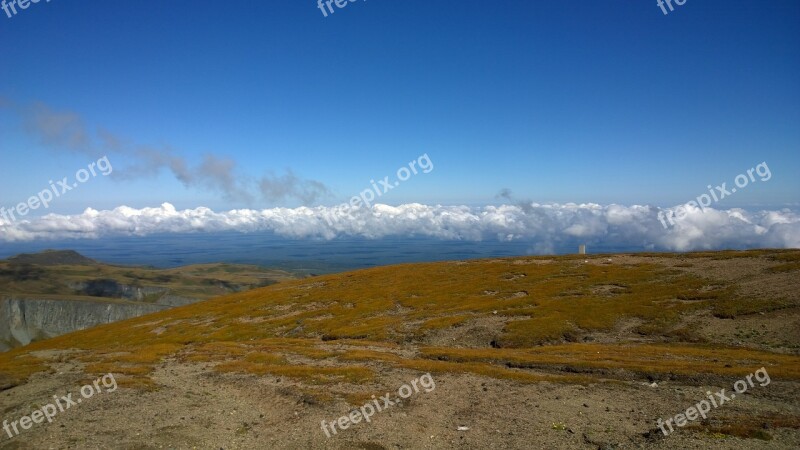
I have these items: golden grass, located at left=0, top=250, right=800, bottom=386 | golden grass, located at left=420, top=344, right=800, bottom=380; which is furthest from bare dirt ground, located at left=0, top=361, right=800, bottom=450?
golden grass, located at left=0, top=250, right=800, bottom=386

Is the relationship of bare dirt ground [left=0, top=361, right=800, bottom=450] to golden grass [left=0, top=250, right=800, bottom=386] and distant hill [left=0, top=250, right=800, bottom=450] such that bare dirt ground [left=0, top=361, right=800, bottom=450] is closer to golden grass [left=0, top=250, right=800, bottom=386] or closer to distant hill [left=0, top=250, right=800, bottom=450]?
distant hill [left=0, top=250, right=800, bottom=450]

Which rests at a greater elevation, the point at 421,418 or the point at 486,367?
the point at 421,418

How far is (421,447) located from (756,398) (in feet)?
68.4

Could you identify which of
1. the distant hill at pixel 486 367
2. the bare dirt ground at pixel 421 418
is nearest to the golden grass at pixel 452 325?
the distant hill at pixel 486 367

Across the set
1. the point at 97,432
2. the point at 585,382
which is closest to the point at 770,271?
the point at 585,382

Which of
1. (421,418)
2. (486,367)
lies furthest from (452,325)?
(421,418)

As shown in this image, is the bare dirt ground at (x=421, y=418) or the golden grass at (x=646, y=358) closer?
the bare dirt ground at (x=421, y=418)

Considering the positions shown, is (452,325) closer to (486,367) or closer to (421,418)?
(486,367)

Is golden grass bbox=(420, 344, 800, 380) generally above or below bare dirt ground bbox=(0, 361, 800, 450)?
below

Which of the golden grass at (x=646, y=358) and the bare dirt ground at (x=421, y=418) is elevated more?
the bare dirt ground at (x=421, y=418)

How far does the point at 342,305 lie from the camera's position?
7706 cm

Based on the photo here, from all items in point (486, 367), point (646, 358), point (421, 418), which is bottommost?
point (646, 358)

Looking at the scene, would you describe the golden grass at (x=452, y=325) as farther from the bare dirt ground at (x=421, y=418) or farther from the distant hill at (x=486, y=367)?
the bare dirt ground at (x=421, y=418)

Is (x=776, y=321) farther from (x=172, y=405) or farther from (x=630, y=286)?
(x=172, y=405)
